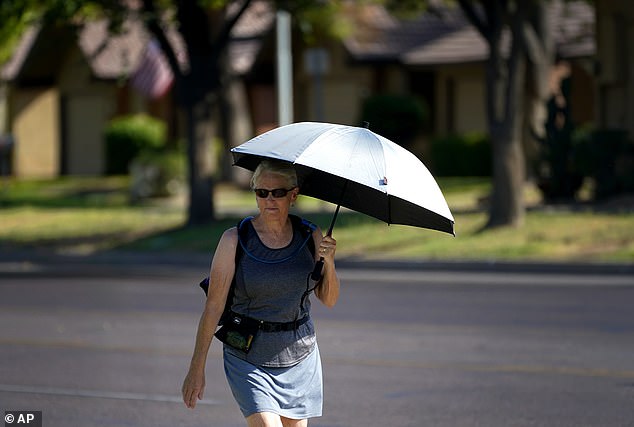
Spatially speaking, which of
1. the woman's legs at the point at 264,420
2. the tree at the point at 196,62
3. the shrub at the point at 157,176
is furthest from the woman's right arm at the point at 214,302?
the shrub at the point at 157,176

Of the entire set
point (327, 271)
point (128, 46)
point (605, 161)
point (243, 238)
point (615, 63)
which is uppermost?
point (243, 238)

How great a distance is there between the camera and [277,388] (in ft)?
19.0

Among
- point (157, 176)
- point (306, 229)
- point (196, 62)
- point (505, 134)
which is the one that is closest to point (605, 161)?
point (505, 134)

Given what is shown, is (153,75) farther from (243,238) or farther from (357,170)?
(357,170)

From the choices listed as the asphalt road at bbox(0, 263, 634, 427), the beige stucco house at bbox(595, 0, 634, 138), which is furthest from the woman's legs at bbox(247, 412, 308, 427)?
the beige stucco house at bbox(595, 0, 634, 138)

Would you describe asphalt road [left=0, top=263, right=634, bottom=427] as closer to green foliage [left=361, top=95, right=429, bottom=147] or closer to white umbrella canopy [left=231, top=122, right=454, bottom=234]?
white umbrella canopy [left=231, top=122, right=454, bottom=234]

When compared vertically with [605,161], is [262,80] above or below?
above

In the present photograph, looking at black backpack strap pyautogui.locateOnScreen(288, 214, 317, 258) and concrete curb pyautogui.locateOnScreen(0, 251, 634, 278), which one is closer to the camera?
black backpack strap pyautogui.locateOnScreen(288, 214, 317, 258)

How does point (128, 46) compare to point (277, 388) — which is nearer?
point (277, 388)

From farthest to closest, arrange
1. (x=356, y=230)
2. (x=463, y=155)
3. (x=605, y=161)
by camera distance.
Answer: (x=463, y=155)
(x=605, y=161)
(x=356, y=230)

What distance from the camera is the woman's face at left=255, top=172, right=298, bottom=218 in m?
5.75

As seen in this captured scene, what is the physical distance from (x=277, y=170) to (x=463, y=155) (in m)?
29.7

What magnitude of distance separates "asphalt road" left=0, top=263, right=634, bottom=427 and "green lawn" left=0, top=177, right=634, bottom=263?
230 cm

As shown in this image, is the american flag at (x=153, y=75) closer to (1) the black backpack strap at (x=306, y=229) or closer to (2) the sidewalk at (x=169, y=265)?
(2) the sidewalk at (x=169, y=265)
